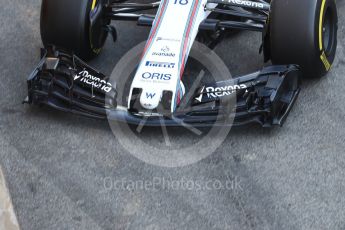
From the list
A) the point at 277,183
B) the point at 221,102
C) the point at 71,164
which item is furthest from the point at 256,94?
the point at 71,164

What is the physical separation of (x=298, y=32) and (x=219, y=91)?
1.52ft

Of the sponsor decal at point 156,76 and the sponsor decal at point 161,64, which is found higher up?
the sponsor decal at point 161,64

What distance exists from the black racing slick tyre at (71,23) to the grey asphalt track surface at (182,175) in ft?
1.06

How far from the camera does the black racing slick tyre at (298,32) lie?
11.2ft

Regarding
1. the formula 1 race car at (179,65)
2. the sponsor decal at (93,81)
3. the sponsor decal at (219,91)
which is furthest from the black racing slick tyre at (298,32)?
the sponsor decal at (93,81)

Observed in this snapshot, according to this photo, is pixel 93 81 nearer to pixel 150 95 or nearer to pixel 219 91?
pixel 150 95

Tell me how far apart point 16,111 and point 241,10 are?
1.24 meters

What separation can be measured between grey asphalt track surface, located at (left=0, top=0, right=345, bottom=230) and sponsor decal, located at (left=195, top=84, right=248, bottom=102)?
196 mm

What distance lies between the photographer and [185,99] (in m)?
3.34

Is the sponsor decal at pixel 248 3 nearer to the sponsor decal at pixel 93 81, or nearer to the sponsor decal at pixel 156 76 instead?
the sponsor decal at pixel 156 76

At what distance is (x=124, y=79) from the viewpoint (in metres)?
3.74

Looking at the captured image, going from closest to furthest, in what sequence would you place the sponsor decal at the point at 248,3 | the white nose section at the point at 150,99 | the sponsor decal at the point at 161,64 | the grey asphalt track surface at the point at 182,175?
the grey asphalt track surface at the point at 182,175 → the white nose section at the point at 150,99 → the sponsor decal at the point at 161,64 → the sponsor decal at the point at 248,3

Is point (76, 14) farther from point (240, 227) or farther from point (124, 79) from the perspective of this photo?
point (240, 227)

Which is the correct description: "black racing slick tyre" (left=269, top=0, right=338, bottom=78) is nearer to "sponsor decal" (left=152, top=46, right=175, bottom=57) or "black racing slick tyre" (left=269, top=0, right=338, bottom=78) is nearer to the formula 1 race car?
the formula 1 race car
